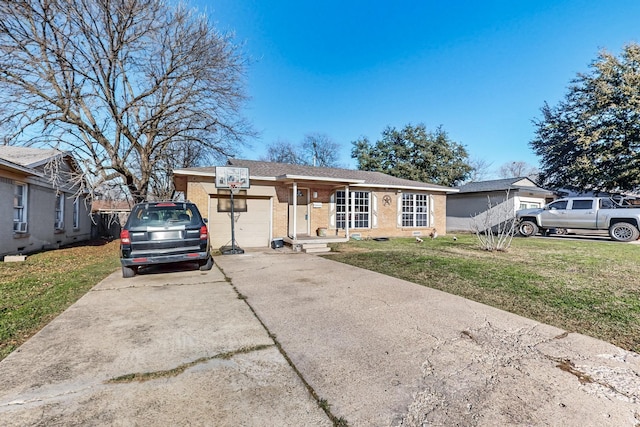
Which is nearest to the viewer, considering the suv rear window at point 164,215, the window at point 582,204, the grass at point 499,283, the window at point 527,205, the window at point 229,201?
the grass at point 499,283

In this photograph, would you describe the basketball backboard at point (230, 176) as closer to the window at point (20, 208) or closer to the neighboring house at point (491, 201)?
the window at point (20, 208)

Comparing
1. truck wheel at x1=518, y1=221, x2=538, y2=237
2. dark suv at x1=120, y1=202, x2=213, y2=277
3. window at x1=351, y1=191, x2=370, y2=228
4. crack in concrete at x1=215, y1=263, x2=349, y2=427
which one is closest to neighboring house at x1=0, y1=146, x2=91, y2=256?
dark suv at x1=120, y1=202, x2=213, y2=277

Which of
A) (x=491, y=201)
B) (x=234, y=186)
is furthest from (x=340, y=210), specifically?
(x=491, y=201)

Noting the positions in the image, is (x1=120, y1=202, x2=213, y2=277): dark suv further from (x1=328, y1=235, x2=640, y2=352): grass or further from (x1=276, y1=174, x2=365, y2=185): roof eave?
(x1=276, y1=174, x2=365, y2=185): roof eave

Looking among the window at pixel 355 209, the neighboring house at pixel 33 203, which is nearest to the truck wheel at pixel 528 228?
the window at pixel 355 209

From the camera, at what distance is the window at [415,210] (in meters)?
15.5

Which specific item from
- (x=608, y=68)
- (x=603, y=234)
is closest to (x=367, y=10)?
(x=603, y=234)

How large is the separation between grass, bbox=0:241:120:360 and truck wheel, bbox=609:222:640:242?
18.8 meters

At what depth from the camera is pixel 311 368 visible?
252cm

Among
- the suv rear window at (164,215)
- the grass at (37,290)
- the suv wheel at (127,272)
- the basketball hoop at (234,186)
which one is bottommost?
the grass at (37,290)

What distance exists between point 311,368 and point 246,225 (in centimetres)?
953

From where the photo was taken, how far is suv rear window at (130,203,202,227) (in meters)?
5.97

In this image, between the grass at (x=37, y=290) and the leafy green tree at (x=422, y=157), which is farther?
the leafy green tree at (x=422, y=157)

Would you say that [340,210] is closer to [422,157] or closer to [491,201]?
[491,201]
